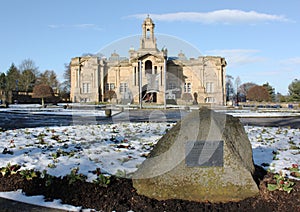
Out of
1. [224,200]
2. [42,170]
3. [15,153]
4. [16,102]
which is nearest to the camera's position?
[224,200]

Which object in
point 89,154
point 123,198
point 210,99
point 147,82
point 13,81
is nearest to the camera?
point 123,198

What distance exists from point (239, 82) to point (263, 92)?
174 feet

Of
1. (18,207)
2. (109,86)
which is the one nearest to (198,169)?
(18,207)

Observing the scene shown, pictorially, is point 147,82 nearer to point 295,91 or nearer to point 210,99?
point 210,99

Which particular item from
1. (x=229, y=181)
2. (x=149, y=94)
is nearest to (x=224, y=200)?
(x=229, y=181)

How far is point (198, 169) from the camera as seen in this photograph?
4.28m

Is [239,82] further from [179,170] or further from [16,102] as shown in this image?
[179,170]

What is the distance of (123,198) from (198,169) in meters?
1.16

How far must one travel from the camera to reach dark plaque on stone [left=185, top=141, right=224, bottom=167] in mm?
4297

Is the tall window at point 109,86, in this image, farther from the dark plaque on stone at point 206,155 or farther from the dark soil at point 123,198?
the dark plaque on stone at point 206,155

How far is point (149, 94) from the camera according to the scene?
57125 mm

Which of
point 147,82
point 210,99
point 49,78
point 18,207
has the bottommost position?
point 18,207

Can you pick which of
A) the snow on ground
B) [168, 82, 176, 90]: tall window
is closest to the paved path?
the snow on ground

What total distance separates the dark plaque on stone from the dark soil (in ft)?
1.82
